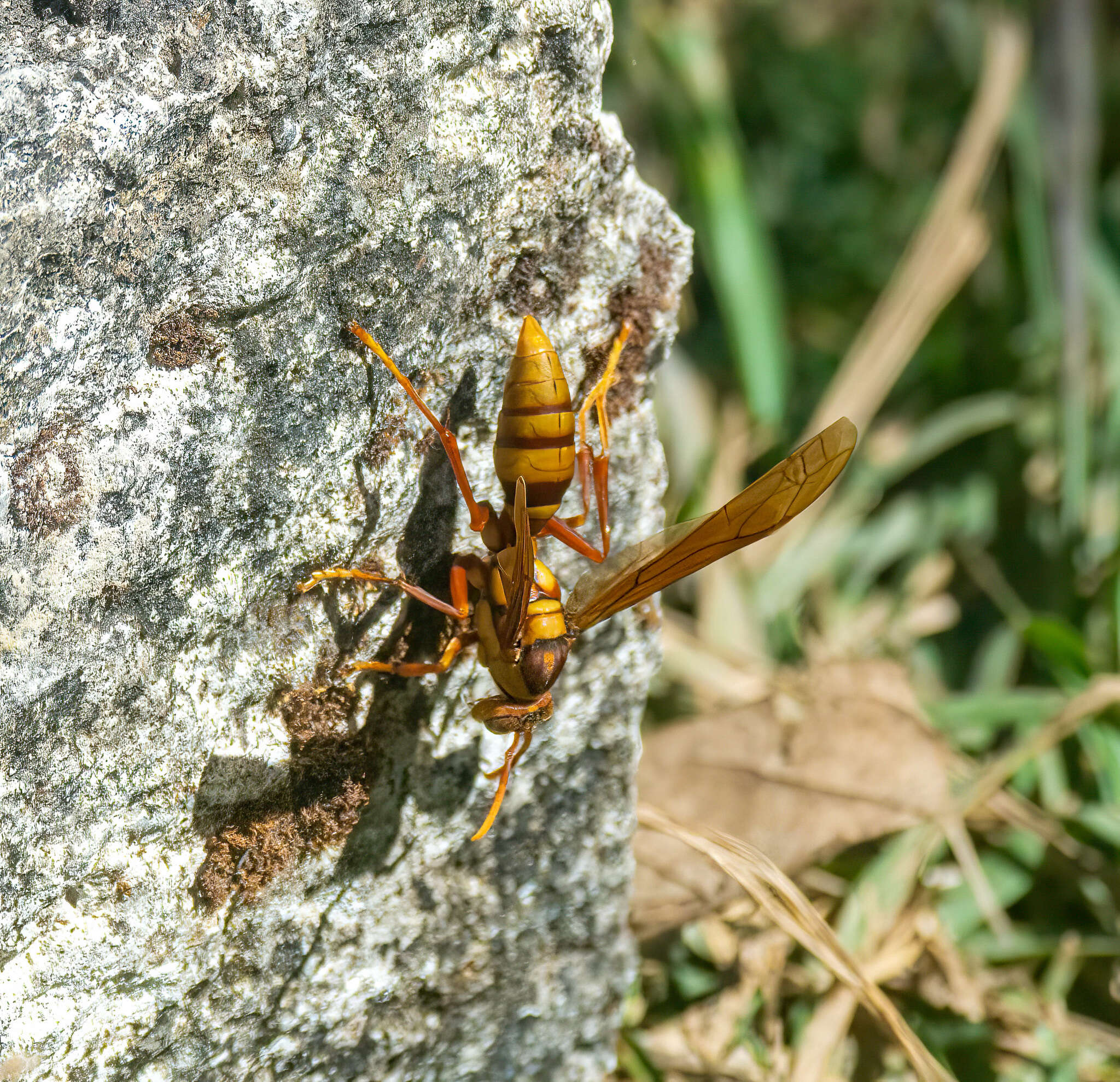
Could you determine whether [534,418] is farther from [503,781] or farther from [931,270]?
[931,270]

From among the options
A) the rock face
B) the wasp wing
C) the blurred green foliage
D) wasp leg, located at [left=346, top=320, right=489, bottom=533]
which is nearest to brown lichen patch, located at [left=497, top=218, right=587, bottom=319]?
the rock face

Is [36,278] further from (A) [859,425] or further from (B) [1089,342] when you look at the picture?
(B) [1089,342]

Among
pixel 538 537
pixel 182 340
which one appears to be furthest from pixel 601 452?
pixel 182 340

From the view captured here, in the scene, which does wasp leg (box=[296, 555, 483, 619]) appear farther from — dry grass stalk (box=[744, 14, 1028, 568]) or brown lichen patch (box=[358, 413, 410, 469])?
dry grass stalk (box=[744, 14, 1028, 568])

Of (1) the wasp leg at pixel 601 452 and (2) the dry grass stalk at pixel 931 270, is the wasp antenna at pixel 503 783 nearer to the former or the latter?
(1) the wasp leg at pixel 601 452

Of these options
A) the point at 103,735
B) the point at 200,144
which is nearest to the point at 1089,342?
the point at 200,144

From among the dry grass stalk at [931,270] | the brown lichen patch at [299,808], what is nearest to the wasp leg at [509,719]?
the brown lichen patch at [299,808]
